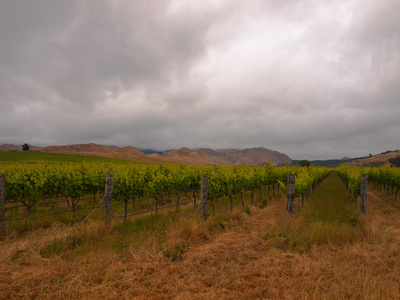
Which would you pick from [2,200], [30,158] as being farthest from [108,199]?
[30,158]

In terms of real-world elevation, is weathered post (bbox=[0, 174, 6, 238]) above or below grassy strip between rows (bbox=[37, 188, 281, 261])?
above

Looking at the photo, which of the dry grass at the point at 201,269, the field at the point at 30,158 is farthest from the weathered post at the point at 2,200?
the field at the point at 30,158

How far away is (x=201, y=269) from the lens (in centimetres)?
399

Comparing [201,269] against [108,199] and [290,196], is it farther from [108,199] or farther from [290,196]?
[290,196]

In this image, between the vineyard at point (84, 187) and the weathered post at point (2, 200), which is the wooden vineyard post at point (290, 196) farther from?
the weathered post at point (2, 200)

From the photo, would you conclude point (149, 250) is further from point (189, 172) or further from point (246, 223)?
point (189, 172)

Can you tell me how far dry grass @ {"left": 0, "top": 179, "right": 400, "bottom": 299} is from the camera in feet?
10.5

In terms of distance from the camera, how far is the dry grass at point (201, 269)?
3.20 metres

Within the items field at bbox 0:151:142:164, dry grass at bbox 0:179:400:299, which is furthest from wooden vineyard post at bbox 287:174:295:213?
field at bbox 0:151:142:164

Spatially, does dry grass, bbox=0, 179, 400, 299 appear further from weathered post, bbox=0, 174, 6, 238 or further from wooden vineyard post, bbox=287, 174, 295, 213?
wooden vineyard post, bbox=287, 174, 295, 213

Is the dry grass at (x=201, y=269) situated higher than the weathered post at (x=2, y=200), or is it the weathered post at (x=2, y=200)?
the weathered post at (x=2, y=200)

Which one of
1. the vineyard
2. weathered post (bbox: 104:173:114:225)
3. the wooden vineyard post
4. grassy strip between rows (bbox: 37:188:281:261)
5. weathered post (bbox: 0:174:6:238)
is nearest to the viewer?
grassy strip between rows (bbox: 37:188:281:261)

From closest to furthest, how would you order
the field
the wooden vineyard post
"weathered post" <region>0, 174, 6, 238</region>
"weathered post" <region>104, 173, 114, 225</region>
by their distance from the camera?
1. "weathered post" <region>0, 174, 6, 238</region>
2. "weathered post" <region>104, 173, 114, 225</region>
3. the wooden vineyard post
4. the field

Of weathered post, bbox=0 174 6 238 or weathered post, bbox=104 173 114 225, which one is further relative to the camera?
weathered post, bbox=104 173 114 225
